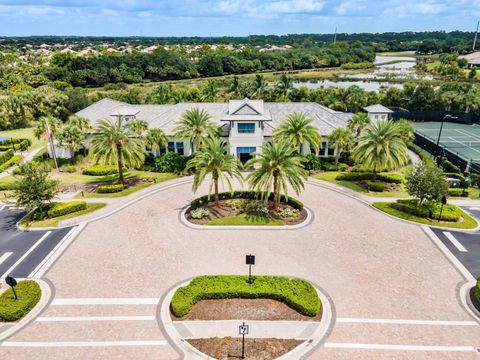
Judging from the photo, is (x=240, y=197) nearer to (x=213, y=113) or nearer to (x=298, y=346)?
(x=213, y=113)

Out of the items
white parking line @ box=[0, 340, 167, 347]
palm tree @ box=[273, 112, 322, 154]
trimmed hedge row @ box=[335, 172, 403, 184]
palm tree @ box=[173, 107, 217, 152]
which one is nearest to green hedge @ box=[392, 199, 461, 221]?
trimmed hedge row @ box=[335, 172, 403, 184]

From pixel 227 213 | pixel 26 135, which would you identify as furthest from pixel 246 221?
pixel 26 135

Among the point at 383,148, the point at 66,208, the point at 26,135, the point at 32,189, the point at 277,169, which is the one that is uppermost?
the point at 383,148

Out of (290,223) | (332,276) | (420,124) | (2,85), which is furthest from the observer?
(2,85)

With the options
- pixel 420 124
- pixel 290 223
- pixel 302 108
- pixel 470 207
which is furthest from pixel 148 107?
pixel 420 124

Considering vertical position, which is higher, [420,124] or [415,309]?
[420,124]

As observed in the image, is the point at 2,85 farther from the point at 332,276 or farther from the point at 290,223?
the point at 332,276
